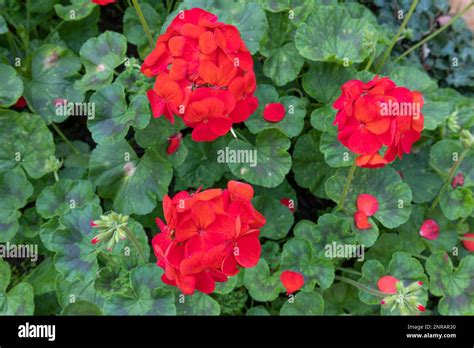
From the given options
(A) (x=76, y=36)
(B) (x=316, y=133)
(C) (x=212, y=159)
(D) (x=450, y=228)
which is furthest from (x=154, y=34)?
(D) (x=450, y=228)

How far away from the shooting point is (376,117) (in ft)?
5.74

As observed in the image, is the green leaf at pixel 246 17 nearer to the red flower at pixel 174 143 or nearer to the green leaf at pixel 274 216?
the red flower at pixel 174 143

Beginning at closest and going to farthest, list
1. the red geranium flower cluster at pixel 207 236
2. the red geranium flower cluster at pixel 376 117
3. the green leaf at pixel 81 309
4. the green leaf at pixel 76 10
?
the red geranium flower cluster at pixel 207 236 → the red geranium flower cluster at pixel 376 117 → the green leaf at pixel 81 309 → the green leaf at pixel 76 10

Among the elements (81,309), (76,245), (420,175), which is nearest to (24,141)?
(76,245)

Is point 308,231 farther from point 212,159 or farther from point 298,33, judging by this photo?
point 298,33

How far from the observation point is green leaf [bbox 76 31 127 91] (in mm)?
2400

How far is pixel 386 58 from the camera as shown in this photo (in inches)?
106

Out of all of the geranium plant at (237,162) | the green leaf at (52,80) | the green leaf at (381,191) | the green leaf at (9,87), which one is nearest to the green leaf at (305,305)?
the geranium plant at (237,162)

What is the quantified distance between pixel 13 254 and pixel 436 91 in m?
2.07

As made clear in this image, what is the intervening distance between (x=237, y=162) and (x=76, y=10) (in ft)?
3.57

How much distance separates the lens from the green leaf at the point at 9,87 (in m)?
2.38

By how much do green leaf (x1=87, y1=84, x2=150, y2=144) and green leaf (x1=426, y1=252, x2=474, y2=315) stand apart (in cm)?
134

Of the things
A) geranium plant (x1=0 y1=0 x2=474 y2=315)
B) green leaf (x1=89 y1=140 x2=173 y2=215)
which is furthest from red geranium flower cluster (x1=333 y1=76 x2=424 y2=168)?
green leaf (x1=89 y1=140 x2=173 y2=215)

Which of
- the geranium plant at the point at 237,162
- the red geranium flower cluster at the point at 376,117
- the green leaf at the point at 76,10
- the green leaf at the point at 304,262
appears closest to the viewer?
the red geranium flower cluster at the point at 376,117
